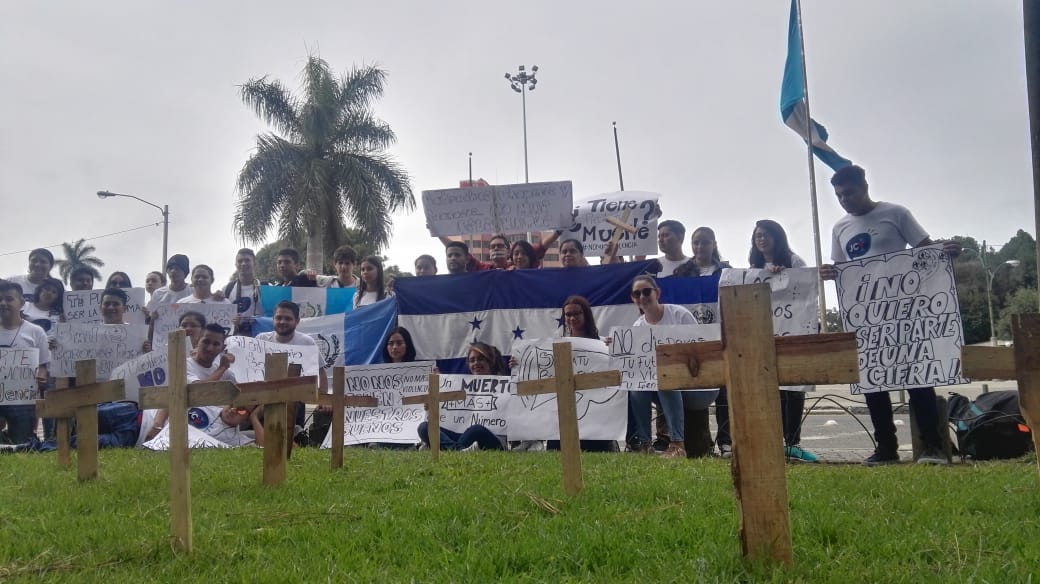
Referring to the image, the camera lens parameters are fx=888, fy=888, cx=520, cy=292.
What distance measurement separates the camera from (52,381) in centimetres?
979

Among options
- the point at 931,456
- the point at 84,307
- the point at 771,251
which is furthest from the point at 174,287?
the point at 931,456

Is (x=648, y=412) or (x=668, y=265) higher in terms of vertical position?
(x=668, y=265)

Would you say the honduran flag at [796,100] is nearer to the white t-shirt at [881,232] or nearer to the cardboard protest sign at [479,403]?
the white t-shirt at [881,232]

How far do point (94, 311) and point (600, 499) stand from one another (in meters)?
8.03

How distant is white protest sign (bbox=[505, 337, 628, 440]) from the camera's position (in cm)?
903

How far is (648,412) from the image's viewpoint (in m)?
9.02

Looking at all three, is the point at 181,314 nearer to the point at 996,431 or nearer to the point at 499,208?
the point at 499,208

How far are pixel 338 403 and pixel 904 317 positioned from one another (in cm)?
486

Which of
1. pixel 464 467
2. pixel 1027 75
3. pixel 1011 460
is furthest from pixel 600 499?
pixel 1027 75

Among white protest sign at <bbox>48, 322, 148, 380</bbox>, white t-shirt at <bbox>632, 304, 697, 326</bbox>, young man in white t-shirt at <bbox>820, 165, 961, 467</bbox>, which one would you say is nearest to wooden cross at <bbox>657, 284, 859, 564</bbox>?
young man in white t-shirt at <bbox>820, 165, 961, 467</bbox>

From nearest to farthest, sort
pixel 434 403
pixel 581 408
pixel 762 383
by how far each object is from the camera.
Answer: pixel 762 383 < pixel 434 403 < pixel 581 408

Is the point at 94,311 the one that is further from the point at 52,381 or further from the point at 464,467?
the point at 464,467

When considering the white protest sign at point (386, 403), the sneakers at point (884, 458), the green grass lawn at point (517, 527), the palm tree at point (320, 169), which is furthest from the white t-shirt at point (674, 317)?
the palm tree at point (320, 169)

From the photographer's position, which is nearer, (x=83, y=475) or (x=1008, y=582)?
Result: (x=1008, y=582)
